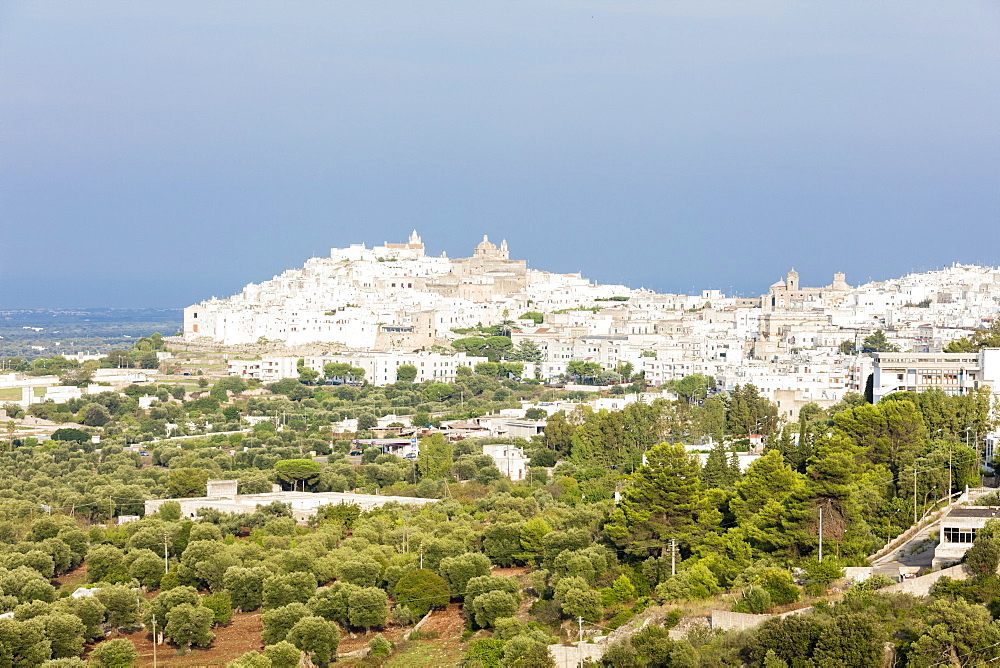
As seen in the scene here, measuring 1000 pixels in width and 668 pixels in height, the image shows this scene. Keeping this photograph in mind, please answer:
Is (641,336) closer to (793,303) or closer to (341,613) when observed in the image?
(793,303)

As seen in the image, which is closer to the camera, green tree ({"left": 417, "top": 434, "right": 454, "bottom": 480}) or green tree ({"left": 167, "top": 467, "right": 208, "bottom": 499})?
green tree ({"left": 167, "top": 467, "right": 208, "bottom": 499})

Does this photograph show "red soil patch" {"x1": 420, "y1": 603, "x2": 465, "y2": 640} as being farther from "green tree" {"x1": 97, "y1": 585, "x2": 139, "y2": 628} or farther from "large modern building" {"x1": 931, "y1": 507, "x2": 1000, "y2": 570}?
"large modern building" {"x1": 931, "y1": 507, "x2": 1000, "y2": 570}

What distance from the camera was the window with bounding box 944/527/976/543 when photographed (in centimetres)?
1634

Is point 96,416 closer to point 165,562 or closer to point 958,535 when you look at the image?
point 165,562

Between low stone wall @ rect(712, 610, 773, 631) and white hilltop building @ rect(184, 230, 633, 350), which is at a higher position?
white hilltop building @ rect(184, 230, 633, 350)

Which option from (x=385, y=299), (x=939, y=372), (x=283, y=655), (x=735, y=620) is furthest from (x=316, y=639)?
(x=385, y=299)

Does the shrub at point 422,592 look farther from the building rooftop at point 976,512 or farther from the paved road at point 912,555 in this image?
the building rooftop at point 976,512

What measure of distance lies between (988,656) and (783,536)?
471cm

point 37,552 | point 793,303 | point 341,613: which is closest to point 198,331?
point 793,303

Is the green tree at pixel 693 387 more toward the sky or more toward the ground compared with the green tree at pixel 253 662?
more toward the sky

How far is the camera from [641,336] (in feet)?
174

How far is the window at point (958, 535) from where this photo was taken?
1634 centimetres

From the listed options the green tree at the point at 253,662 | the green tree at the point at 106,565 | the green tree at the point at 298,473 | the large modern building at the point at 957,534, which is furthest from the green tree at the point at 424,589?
the green tree at the point at 298,473

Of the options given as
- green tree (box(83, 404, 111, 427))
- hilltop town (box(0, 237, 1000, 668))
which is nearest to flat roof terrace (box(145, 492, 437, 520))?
hilltop town (box(0, 237, 1000, 668))
